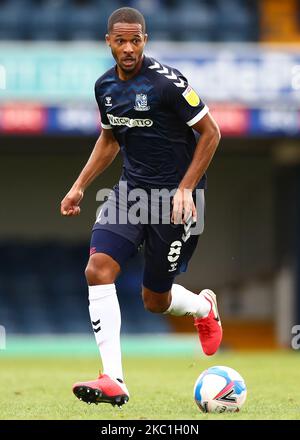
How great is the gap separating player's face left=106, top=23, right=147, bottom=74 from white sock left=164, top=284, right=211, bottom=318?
164cm

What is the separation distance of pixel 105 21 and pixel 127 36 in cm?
1207

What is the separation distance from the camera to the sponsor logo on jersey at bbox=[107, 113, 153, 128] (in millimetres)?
6227

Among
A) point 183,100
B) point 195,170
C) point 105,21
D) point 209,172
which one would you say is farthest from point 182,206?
point 209,172

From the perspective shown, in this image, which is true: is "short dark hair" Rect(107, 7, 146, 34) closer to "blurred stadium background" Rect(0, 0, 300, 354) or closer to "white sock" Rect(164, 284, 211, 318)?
"white sock" Rect(164, 284, 211, 318)

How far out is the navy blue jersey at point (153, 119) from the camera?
6125 millimetres

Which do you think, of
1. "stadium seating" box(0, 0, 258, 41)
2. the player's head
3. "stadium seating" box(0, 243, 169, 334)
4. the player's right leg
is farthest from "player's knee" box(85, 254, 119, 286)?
"stadium seating" box(0, 0, 258, 41)

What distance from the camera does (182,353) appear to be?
16.5 m

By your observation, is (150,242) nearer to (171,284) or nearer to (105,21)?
(171,284)

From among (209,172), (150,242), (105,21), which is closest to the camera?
(150,242)

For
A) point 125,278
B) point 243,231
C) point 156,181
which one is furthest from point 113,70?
point 243,231

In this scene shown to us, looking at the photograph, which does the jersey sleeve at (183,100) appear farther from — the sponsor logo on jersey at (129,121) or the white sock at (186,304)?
the white sock at (186,304)

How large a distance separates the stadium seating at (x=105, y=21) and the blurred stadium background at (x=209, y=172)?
0.9 inches

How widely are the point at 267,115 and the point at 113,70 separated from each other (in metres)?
9.99

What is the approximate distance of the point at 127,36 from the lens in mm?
5969
